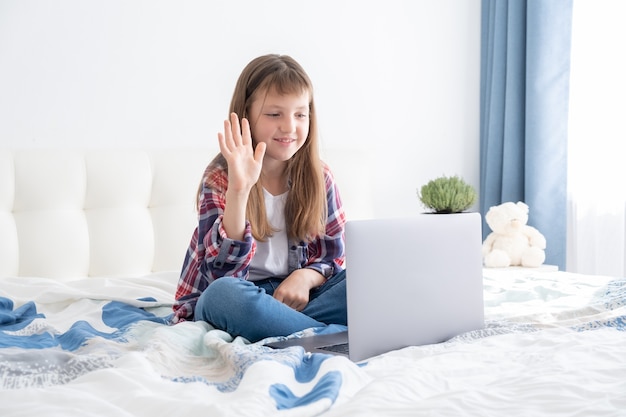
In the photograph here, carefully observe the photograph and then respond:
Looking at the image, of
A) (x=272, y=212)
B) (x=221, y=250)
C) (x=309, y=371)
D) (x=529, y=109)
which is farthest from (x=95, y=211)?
(x=529, y=109)

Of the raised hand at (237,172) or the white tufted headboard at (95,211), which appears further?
the white tufted headboard at (95,211)

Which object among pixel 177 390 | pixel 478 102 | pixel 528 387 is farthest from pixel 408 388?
pixel 478 102

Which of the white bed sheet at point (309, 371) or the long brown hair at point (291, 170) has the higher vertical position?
the long brown hair at point (291, 170)

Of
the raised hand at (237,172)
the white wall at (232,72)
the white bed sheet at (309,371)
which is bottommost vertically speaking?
the white bed sheet at (309,371)

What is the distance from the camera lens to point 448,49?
11.2 ft

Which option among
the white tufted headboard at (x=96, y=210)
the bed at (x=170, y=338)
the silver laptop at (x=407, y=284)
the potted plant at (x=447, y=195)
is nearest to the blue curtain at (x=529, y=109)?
the potted plant at (x=447, y=195)

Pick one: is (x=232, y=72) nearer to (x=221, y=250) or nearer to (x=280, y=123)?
(x=280, y=123)

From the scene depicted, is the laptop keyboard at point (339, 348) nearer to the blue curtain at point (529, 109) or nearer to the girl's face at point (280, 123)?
the girl's face at point (280, 123)

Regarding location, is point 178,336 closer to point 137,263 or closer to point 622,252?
point 137,263

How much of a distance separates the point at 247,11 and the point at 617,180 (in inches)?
61.7

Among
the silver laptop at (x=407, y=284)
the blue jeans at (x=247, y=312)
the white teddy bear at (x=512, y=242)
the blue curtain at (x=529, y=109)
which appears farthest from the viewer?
the blue curtain at (x=529, y=109)

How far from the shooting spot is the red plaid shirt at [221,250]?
5.42ft

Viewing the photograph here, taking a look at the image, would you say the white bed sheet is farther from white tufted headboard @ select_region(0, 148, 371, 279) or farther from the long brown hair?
white tufted headboard @ select_region(0, 148, 371, 279)

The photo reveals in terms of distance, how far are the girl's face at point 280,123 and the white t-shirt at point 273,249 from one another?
120mm
